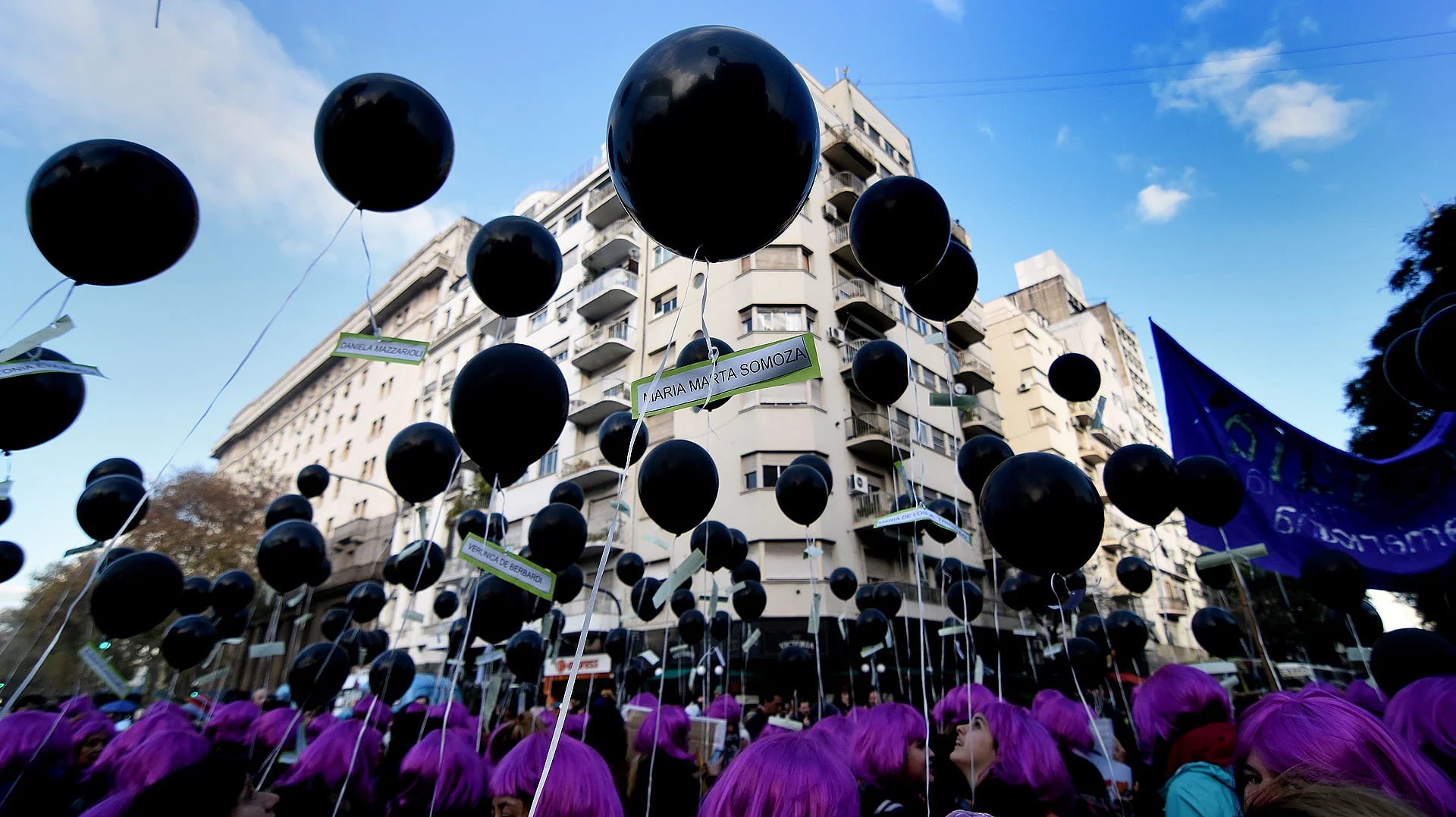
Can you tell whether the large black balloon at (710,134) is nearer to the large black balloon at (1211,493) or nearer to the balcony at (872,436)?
the large black balloon at (1211,493)

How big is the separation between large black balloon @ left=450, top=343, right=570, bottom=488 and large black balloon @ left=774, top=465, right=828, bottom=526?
2.82 m

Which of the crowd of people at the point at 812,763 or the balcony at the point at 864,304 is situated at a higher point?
the balcony at the point at 864,304

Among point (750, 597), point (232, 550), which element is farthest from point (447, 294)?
point (750, 597)

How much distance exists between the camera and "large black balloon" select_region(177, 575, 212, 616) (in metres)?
5.75

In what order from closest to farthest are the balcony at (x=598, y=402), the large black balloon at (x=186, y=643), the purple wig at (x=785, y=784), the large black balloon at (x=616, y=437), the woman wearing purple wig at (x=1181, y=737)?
the purple wig at (x=785, y=784) → the woman wearing purple wig at (x=1181, y=737) → the large black balloon at (x=186, y=643) → the large black balloon at (x=616, y=437) → the balcony at (x=598, y=402)

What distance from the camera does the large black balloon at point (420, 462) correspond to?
4035 millimetres

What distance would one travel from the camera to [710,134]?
5.50 ft

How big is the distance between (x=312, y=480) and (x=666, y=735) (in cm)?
604

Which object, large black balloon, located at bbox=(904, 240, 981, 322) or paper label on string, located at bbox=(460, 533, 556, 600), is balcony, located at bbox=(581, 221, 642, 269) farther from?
paper label on string, located at bbox=(460, 533, 556, 600)

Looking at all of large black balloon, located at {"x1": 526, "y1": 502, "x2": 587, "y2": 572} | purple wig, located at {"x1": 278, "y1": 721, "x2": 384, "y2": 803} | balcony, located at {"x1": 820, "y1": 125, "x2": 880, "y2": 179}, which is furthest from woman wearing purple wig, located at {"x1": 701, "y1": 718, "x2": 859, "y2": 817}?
balcony, located at {"x1": 820, "y1": 125, "x2": 880, "y2": 179}

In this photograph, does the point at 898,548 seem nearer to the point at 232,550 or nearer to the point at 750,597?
the point at 750,597

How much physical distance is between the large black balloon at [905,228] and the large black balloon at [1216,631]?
20.2 ft

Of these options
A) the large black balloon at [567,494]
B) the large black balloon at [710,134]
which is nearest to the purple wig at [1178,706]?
the large black balloon at [710,134]

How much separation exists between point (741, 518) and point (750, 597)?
33.4 ft
